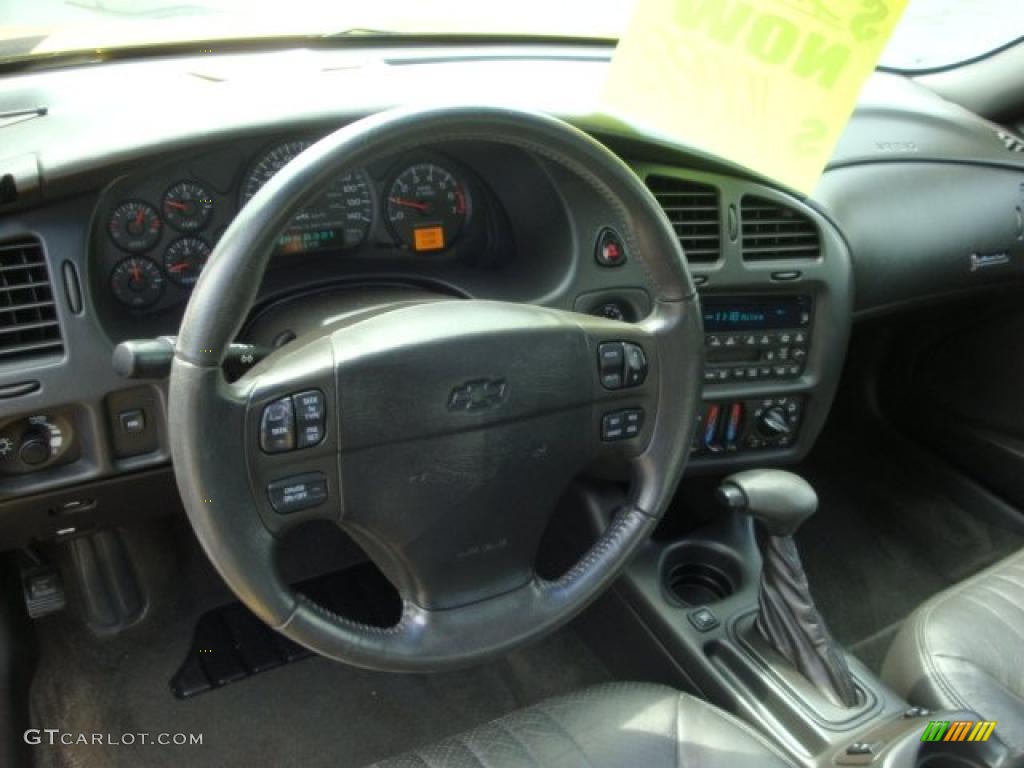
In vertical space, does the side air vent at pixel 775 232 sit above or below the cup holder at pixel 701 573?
above

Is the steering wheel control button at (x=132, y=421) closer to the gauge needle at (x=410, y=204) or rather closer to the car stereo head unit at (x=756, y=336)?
the gauge needle at (x=410, y=204)

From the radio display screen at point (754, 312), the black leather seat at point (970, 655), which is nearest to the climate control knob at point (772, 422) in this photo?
the radio display screen at point (754, 312)

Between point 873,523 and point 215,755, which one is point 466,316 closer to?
point 215,755

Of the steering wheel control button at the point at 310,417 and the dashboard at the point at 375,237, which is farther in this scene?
the dashboard at the point at 375,237

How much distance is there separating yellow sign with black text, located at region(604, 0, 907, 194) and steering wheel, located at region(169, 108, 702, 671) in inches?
6.9

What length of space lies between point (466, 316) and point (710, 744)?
1.98ft

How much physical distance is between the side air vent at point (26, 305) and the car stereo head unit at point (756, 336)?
99 cm

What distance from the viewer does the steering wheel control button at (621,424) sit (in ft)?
4.26

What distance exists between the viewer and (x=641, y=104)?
132 centimetres

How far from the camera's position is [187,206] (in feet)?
4.65

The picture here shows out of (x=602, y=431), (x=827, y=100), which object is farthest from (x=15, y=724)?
(x=827, y=100)

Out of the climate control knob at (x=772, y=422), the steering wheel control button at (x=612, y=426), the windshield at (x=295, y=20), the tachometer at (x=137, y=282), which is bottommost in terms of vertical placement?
the climate control knob at (x=772, y=422)

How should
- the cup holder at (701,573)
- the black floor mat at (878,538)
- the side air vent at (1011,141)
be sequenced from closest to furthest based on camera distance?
the cup holder at (701,573), the side air vent at (1011,141), the black floor mat at (878,538)

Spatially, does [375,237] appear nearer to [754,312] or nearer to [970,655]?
[754,312]
